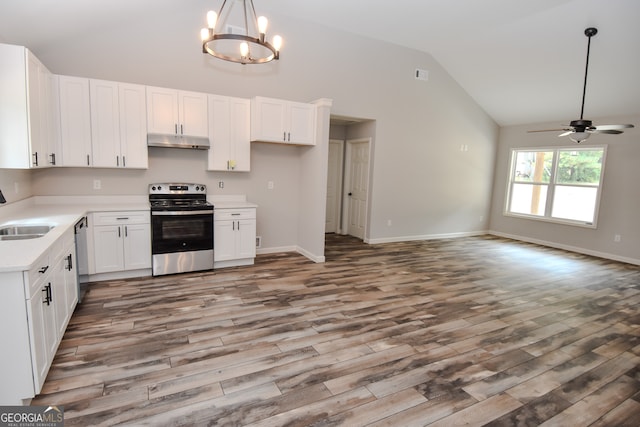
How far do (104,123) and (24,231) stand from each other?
1697 mm

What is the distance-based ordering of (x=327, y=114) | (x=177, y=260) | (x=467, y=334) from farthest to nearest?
(x=327, y=114) < (x=177, y=260) < (x=467, y=334)

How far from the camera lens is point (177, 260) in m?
4.47

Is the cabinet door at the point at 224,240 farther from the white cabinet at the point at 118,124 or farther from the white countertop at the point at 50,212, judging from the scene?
the white cabinet at the point at 118,124

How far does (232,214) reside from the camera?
15.8 feet

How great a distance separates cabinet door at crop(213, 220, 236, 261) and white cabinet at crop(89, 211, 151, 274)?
0.81 meters

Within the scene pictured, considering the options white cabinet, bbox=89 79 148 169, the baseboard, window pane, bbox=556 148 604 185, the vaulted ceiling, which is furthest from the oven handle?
window pane, bbox=556 148 604 185

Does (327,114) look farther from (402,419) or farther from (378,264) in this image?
(402,419)

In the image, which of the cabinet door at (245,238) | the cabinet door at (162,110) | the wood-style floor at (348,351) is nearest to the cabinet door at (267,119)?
the cabinet door at (162,110)

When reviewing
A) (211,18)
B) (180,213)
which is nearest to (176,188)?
(180,213)

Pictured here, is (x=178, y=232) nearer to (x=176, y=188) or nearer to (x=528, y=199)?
(x=176, y=188)

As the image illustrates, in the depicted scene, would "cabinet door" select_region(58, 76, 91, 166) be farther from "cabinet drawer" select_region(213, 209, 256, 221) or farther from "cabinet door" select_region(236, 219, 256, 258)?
"cabinet door" select_region(236, 219, 256, 258)

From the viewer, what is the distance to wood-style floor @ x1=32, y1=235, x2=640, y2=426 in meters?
2.17

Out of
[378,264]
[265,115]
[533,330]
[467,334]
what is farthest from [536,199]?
[265,115]

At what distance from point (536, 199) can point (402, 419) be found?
23.3 feet
